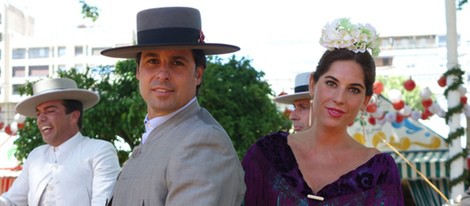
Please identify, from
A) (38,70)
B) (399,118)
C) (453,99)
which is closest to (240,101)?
(453,99)

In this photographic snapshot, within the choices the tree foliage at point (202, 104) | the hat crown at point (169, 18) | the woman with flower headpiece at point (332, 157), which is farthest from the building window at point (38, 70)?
the hat crown at point (169, 18)

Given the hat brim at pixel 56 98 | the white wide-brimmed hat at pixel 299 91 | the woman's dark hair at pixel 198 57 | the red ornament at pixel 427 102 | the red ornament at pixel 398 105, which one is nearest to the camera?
the woman's dark hair at pixel 198 57

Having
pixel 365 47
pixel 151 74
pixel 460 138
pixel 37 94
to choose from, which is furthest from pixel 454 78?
pixel 151 74

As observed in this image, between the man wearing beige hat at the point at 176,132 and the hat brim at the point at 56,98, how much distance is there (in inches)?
89.1

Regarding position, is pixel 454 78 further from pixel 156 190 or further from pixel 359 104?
pixel 156 190

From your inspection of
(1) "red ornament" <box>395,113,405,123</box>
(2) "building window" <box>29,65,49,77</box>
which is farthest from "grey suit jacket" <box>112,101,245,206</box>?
(2) "building window" <box>29,65,49,77</box>

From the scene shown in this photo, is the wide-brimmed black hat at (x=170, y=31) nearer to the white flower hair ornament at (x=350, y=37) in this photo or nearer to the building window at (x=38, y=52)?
the white flower hair ornament at (x=350, y=37)

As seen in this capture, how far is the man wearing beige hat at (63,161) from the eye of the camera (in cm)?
439

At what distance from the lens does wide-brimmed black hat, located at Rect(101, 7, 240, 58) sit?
8.48ft

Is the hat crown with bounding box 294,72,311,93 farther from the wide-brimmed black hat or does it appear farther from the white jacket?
the wide-brimmed black hat

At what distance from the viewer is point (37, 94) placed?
4965 millimetres

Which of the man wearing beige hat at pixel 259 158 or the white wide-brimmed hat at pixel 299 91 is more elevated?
the white wide-brimmed hat at pixel 299 91

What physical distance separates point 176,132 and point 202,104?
4.66 meters

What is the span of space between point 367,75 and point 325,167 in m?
0.41
